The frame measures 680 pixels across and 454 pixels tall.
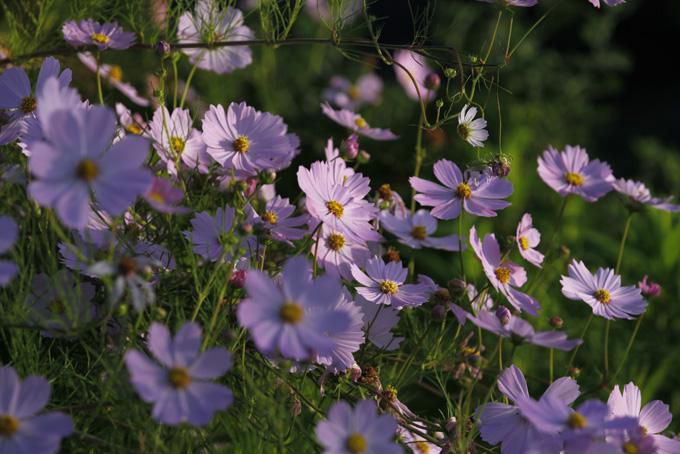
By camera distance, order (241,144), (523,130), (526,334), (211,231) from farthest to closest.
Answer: (523,130) < (241,144) < (211,231) < (526,334)

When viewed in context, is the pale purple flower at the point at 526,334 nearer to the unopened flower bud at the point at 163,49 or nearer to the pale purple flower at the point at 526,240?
the pale purple flower at the point at 526,240

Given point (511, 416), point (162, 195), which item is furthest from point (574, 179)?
point (162, 195)

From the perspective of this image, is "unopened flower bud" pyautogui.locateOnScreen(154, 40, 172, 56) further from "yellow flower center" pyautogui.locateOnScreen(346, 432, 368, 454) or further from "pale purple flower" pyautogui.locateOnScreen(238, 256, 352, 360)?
"yellow flower center" pyautogui.locateOnScreen(346, 432, 368, 454)

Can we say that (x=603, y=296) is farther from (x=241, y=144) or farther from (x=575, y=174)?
(x=241, y=144)

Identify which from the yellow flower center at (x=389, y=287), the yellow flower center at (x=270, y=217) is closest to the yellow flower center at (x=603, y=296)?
the yellow flower center at (x=389, y=287)

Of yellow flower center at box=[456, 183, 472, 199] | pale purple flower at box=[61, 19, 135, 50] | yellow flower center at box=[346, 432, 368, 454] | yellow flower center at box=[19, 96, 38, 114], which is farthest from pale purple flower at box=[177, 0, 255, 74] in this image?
yellow flower center at box=[346, 432, 368, 454]

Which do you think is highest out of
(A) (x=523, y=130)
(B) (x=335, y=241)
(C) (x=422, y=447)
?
(B) (x=335, y=241)
